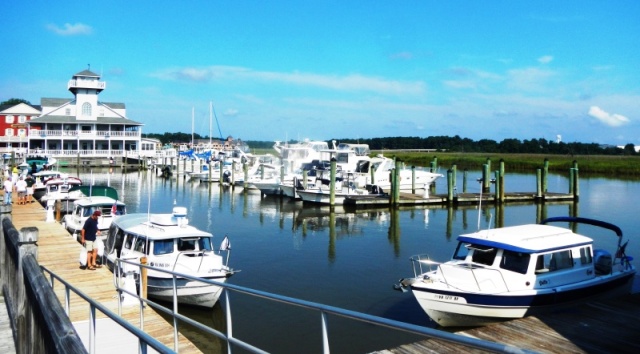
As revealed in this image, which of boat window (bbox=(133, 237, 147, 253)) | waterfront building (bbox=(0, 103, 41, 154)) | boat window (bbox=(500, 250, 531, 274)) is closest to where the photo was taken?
boat window (bbox=(500, 250, 531, 274))

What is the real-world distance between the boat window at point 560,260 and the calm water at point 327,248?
388 cm

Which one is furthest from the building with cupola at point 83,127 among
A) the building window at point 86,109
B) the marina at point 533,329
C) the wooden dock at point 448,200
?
the marina at point 533,329

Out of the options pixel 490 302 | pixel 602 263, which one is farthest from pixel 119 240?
pixel 602 263

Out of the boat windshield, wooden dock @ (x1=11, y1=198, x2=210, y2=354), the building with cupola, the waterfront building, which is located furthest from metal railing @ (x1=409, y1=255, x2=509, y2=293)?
the waterfront building

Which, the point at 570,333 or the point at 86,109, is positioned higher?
the point at 86,109

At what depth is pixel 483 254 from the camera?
14789mm

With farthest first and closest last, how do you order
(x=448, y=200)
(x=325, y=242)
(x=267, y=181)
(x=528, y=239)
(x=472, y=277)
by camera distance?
1. (x=267, y=181)
2. (x=448, y=200)
3. (x=325, y=242)
4. (x=528, y=239)
5. (x=472, y=277)

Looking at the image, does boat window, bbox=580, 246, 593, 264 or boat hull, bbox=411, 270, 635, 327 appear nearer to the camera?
boat hull, bbox=411, 270, 635, 327

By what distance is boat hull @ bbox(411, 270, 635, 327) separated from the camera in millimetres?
13625

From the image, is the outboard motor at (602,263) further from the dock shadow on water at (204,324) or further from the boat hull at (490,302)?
the dock shadow on water at (204,324)

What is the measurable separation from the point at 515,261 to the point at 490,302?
142 cm

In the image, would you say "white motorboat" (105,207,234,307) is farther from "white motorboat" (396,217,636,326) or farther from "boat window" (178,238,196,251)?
"white motorboat" (396,217,636,326)

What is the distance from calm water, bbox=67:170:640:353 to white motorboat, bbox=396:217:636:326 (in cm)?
148

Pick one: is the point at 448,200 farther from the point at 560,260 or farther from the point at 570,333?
the point at 570,333
